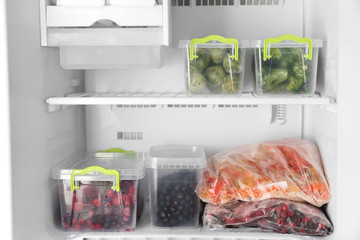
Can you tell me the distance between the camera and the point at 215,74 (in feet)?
5.02

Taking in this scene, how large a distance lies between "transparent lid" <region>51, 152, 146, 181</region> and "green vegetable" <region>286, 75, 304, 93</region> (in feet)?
1.82

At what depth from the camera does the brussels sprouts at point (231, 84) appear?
154cm

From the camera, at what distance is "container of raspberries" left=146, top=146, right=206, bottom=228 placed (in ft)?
5.12

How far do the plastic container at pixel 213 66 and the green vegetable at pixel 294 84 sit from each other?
16cm

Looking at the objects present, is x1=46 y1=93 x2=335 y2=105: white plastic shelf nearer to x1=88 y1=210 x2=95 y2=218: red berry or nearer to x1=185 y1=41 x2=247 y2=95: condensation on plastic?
x1=185 y1=41 x2=247 y2=95: condensation on plastic

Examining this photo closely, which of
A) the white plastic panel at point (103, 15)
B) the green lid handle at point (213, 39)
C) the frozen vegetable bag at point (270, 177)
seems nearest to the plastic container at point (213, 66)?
the green lid handle at point (213, 39)

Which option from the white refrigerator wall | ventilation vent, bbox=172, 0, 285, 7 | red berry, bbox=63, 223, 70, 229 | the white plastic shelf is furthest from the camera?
ventilation vent, bbox=172, 0, 285, 7

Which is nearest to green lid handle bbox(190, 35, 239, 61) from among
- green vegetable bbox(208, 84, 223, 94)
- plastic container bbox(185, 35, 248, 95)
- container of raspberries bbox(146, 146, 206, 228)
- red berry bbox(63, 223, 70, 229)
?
plastic container bbox(185, 35, 248, 95)

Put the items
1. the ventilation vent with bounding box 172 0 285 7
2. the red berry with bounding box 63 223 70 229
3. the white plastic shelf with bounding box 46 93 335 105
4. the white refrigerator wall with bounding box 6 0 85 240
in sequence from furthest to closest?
the ventilation vent with bounding box 172 0 285 7 < the red berry with bounding box 63 223 70 229 < the white plastic shelf with bounding box 46 93 335 105 < the white refrigerator wall with bounding box 6 0 85 240

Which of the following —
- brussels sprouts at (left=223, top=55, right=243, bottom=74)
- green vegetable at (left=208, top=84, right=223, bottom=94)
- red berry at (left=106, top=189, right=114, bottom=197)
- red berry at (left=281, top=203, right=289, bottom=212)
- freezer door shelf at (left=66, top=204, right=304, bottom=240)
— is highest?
brussels sprouts at (left=223, top=55, right=243, bottom=74)

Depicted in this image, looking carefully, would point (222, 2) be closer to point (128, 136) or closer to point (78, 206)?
point (128, 136)

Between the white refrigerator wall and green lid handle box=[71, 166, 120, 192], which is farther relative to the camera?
green lid handle box=[71, 166, 120, 192]

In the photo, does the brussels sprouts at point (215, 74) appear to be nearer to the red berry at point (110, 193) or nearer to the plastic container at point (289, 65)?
the plastic container at point (289, 65)

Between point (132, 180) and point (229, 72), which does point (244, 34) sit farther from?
point (132, 180)
